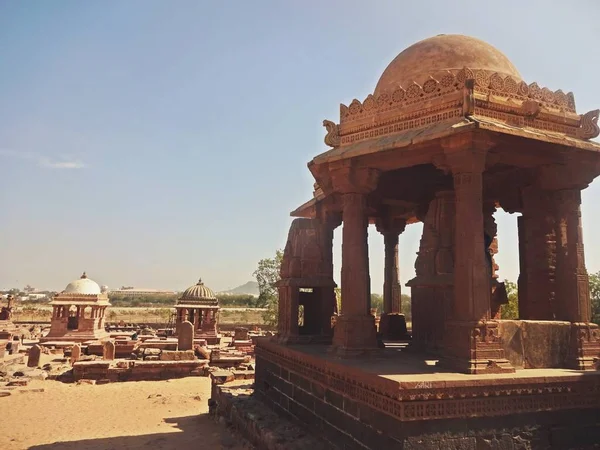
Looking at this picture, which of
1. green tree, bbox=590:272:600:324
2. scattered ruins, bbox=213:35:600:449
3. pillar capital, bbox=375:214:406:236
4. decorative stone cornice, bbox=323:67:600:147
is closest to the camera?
scattered ruins, bbox=213:35:600:449

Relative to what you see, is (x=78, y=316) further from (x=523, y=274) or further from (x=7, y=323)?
(x=523, y=274)

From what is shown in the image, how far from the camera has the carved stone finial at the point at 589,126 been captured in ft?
21.8

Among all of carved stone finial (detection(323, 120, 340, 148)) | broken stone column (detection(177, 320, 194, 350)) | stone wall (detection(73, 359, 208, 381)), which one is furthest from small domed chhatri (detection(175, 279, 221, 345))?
carved stone finial (detection(323, 120, 340, 148))

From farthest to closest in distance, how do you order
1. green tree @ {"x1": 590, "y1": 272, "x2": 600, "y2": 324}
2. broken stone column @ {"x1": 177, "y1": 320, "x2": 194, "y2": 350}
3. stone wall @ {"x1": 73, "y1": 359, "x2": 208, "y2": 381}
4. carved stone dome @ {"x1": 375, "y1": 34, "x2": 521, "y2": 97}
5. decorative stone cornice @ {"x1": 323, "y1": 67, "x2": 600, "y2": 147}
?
1. green tree @ {"x1": 590, "y1": 272, "x2": 600, "y2": 324}
2. broken stone column @ {"x1": 177, "y1": 320, "x2": 194, "y2": 350}
3. stone wall @ {"x1": 73, "y1": 359, "x2": 208, "y2": 381}
4. carved stone dome @ {"x1": 375, "y1": 34, "x2": 521, "y2": 97}
5. decorative stone cornice @ {"x1": 323, "y1": 67, "x2": 600, "y2": 147}

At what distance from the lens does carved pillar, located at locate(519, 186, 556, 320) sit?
7.65 m

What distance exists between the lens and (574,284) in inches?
255

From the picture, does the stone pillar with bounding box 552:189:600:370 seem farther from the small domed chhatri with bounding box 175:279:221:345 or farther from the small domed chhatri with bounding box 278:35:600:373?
the small domed chhatri with bounding box 175:279:221:345

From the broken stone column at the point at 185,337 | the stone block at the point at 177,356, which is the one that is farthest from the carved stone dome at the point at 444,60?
the broken stone column at the point at 185,337

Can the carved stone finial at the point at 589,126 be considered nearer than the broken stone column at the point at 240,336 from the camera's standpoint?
Yes

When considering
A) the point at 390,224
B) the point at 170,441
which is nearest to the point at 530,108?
the point at 390,224

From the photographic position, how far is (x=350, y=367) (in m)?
5.77

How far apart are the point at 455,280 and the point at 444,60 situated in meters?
3.64

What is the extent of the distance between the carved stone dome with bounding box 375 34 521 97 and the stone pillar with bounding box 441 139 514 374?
1.89 m

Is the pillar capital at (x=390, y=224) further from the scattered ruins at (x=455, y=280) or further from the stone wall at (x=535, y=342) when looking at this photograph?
the stone wall at (x=535, y=342)
